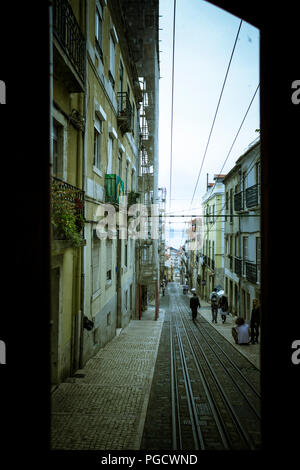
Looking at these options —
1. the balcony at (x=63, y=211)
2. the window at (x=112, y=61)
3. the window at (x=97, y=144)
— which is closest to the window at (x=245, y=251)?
the window at (x=97, y=144)

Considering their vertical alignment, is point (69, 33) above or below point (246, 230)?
above

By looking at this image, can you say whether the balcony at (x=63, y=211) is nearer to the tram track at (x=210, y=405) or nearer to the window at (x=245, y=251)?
the tram track at (x=210, y=405)

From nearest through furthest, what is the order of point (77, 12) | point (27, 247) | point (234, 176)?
1. point (27, 247)
2. point (77, 12)
3. point (234, 176)

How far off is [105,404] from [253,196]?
40.0 ft

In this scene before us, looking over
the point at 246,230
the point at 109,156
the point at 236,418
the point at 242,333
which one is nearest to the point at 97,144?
the point at 109,156

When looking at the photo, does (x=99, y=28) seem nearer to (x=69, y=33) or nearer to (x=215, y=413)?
(x=69, y=33)

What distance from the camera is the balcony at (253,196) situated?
14908mm

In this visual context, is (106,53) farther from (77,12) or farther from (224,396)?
(224,396)

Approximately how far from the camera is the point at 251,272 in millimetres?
16281

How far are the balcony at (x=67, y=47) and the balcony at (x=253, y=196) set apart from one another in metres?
9.69
